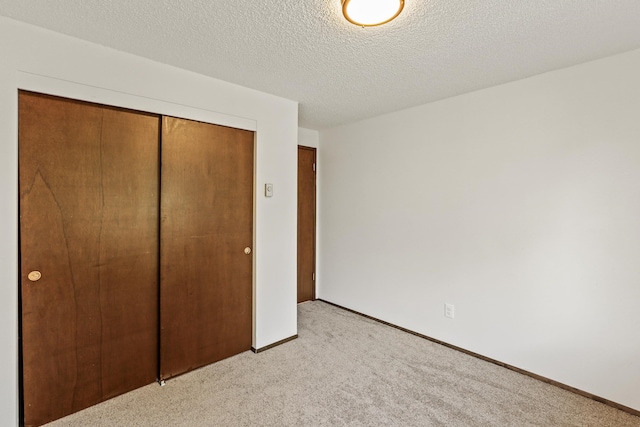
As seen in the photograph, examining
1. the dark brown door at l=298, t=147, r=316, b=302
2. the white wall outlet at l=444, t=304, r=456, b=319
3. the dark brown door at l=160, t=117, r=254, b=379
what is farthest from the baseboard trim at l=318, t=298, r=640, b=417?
the dark brown door at l=160, t=117, r=254, b=379

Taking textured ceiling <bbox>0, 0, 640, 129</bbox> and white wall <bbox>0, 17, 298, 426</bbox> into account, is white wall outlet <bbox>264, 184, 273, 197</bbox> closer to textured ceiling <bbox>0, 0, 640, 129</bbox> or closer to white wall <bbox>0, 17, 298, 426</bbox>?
white wall <bbox>0, 17, 298, 426</bbox>

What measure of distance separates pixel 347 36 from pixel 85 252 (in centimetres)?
205

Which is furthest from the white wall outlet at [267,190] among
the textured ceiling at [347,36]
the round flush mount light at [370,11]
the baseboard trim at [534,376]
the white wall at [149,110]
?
the baseboard trim at [534,376]

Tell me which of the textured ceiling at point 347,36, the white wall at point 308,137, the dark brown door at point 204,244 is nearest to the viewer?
the textured ceiling at point 347,36

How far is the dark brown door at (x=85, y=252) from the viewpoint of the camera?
171cm

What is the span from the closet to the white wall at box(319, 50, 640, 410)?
157 centimetres

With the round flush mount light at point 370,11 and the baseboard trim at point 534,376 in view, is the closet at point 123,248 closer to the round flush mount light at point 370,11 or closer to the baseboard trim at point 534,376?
the round flush mount light at point 370,11

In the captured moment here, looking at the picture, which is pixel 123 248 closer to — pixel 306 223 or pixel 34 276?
pixel 34 276

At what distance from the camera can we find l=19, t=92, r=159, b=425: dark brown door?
5.63 feet

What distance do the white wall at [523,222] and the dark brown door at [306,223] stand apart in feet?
2.88

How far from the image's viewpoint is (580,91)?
2.08 metres

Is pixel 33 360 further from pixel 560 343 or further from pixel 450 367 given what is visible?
pixel 560 343

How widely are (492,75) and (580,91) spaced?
57 centimetres

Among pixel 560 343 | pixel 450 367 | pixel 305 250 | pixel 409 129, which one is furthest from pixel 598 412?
pixel 305 250
